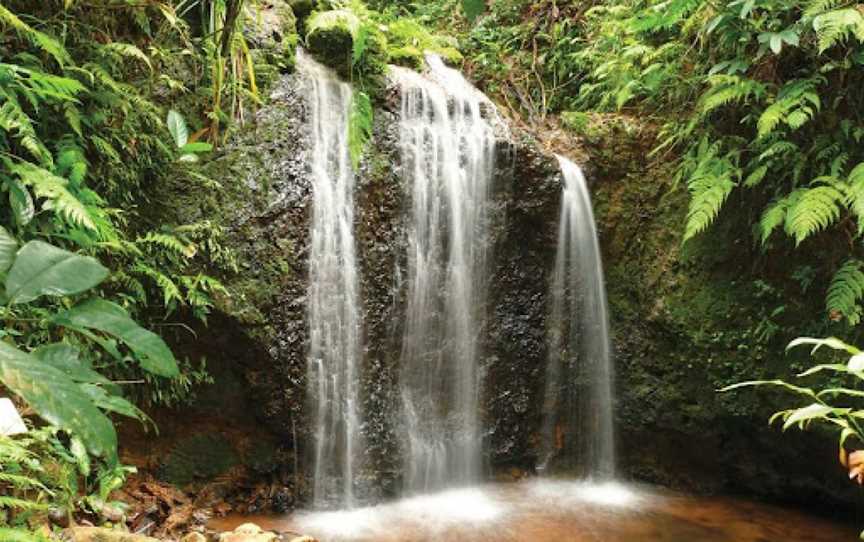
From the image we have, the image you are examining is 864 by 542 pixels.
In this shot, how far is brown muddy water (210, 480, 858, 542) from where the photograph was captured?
3861 millimetres

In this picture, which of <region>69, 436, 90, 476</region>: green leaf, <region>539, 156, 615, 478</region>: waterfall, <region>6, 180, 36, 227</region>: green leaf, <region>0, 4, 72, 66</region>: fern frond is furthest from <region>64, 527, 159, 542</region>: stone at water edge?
<region>539, 156, 615, 478</region>: waterfall

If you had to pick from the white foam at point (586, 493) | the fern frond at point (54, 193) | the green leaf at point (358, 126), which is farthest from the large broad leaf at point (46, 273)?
the white foam at point (586, 493)

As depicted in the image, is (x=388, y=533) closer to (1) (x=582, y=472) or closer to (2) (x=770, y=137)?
(1) (x=582, y=472)

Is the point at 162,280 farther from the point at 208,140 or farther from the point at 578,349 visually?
the point at 578,349

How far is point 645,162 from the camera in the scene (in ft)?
18.0

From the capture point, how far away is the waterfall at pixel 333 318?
4.12 meters

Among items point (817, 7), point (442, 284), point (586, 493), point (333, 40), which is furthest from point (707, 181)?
point (333, 40)

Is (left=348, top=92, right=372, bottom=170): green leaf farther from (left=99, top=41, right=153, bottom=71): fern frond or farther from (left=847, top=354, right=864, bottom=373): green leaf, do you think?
(left=847, top=354, right=864, bottom=373): green leaf

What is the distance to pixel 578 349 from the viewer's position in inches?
210

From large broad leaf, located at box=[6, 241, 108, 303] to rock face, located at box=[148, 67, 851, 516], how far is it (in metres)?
2.26

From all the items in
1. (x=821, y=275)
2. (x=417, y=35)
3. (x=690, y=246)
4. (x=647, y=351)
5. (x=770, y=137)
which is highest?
(x=417, y=35)

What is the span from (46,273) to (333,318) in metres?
2.79

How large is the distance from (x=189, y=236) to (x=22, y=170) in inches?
42.2

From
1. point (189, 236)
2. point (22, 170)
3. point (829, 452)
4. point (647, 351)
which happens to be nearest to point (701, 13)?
point (647, 351)
